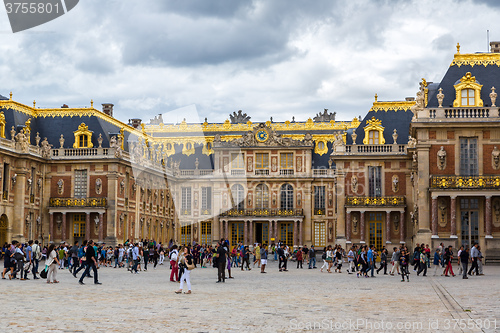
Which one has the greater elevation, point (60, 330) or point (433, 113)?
point (433, 113)

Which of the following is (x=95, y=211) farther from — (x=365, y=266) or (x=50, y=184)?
(x=365, y=266)

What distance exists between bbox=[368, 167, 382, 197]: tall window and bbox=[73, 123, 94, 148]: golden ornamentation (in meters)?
20.5

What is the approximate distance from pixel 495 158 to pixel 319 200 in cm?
2859

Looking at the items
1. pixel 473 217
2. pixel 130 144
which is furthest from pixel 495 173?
pixel 130 144

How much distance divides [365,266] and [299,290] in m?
9.48

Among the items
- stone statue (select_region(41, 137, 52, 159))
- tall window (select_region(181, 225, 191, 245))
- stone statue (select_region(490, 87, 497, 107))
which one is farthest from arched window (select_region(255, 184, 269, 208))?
stone statue (select_region(490, 87, 497, 107))

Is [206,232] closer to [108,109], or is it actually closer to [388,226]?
[108,109]

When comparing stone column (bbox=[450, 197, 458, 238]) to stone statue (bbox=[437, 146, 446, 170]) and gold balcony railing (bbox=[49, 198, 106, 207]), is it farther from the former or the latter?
gold balcony railing (bbox=[49, 198, 106, 207])

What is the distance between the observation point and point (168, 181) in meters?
69.1

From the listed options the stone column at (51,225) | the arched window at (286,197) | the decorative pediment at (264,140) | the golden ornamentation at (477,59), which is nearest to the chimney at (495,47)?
the golden ornamentation at (477,59)

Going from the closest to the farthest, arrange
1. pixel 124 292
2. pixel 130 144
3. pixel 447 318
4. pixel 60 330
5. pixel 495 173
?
pixel 60 330 < pixel 447 318 < pixel 124 292 < pixel 495 173 < pixel 130 144

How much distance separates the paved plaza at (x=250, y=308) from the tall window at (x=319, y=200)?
145 feet

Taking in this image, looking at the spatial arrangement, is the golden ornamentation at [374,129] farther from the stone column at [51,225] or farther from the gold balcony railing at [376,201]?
the stone column at [51,225]

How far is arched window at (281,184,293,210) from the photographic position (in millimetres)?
68375
